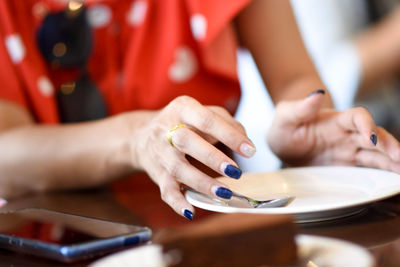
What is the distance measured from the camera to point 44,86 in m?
0.71

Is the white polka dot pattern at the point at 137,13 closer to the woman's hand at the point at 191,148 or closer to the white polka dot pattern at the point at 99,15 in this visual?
the white polka dot pattern at the point at 99,15

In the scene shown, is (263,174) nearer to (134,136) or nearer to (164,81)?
(134,136)

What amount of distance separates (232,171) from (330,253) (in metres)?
0.14

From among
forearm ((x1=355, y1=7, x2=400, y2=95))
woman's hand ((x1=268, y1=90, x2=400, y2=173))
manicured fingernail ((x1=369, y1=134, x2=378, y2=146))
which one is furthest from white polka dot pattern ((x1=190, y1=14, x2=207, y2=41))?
forearm ((x1=355, y1=7, x2=400, y2=95))

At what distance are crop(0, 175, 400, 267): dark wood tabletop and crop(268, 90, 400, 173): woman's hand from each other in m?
0.06

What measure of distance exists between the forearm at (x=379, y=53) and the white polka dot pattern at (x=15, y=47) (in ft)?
2.95

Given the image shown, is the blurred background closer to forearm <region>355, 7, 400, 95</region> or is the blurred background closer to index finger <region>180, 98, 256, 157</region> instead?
forearm <region>355, 7, 400, 95</region>

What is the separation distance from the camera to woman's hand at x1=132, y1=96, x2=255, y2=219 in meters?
0.40

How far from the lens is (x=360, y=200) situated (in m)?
0.34

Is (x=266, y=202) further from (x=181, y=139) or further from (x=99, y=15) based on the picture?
(x=99, y=15)

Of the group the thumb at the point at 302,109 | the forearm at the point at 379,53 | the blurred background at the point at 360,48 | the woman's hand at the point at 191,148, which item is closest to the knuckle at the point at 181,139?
the woman's hand at the point at 191,148

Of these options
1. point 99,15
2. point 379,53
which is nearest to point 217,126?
A: point 99,15

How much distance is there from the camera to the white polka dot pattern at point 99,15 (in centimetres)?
71

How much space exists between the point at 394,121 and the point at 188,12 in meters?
0.97
